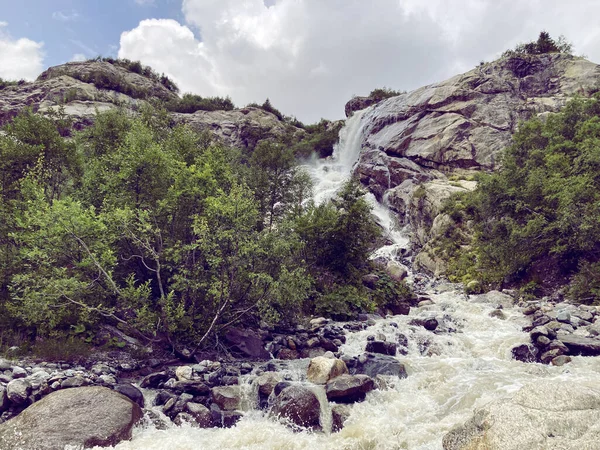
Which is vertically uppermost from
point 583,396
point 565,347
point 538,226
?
point 538,226

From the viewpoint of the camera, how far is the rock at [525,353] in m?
10.6

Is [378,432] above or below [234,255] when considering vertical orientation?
below

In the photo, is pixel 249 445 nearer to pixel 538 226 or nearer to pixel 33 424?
pixel 33 424

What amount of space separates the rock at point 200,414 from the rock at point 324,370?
297 cm

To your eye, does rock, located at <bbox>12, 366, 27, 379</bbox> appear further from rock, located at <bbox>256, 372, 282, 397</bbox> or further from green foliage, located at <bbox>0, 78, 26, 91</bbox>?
green foliage, located at <bbox>0, 78, 26, 91</bbox>

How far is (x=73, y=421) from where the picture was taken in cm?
690

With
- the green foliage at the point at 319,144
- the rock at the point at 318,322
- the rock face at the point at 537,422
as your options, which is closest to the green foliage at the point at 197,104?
the green foliage at the point at 319,144

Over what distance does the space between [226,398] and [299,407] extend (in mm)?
1899

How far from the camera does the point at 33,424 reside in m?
6.73

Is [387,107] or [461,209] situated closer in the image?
[461,209]

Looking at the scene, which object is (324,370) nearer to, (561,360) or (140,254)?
(561,360)

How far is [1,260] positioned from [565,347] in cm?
1793

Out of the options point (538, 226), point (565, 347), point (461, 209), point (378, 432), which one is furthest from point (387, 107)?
point (378, 432)

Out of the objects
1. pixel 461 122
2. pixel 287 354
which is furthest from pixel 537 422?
pixel 461 122
